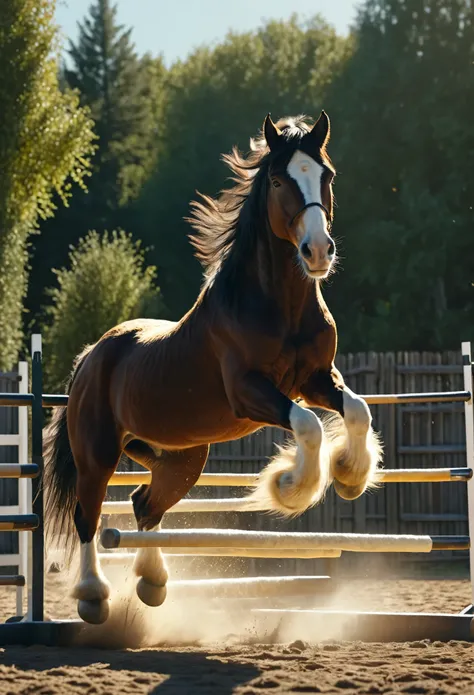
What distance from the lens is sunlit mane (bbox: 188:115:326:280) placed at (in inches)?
204

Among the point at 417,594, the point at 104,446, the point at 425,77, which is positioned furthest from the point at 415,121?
the point at 104,446

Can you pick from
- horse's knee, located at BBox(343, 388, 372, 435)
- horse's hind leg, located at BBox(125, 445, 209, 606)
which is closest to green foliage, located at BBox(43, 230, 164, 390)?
horse's hind leg, located at BBox(125, 445, 209, 606)

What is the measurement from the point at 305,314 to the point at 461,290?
71.3 ft

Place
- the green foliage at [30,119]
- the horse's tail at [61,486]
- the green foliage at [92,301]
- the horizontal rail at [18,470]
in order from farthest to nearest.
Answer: the green foliage at [92,301] < the green foliage at [30,119] < the horse's tail at [61,486] < the horizontal rail at [18,470]

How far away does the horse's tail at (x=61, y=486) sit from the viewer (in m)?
6.37

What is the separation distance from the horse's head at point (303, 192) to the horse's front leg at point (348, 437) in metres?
0.57

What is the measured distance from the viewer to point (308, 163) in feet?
16.0

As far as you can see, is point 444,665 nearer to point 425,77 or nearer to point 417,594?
point 417,594

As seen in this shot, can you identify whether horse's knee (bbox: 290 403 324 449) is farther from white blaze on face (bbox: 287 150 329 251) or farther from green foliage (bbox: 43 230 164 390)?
green foliage (bbox: 43 230 164 390)

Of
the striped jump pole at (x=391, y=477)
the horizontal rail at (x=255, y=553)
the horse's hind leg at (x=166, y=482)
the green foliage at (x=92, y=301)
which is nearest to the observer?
the horizontal rail at (x=255, y=553)

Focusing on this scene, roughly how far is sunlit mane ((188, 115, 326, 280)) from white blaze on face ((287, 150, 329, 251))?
16cm

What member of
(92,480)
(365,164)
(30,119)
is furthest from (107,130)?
(92,480)

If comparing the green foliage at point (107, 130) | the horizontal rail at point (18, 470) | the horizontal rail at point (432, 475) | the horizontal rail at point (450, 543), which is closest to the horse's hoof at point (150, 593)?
the horizontal rail at point (18, 470)

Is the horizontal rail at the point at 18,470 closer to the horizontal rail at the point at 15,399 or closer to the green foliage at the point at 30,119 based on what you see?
the horizontal rail at the point at 15,399
